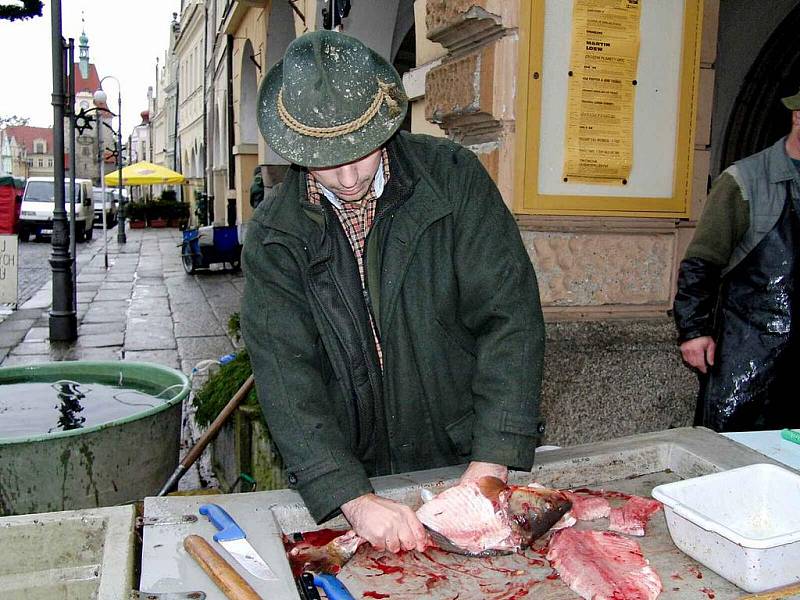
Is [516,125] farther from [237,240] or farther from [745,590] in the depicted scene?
[237,240]

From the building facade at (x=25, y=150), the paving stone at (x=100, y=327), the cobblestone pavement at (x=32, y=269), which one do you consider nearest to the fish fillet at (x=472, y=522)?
the paving stone at (x=100, y=327)

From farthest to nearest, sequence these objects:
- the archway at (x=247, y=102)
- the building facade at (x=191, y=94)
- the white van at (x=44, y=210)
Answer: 1. the building facade at (x=191, y=94)
2. the white van at (x=44, y=210)
3. the archway at (x=247, y=102)

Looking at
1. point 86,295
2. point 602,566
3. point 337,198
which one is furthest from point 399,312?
point 86,295

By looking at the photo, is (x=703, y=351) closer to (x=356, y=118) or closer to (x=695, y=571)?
(x=695, y=571)

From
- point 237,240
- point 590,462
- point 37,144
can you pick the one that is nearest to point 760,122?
point 590,462

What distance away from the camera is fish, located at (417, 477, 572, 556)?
1879mm

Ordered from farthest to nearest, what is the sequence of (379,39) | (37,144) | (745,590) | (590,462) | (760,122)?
1. (37,144)
2. (379,39)
3. (760,122)
4. (590,462)
5. (745,590)

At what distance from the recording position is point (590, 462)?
2322 mm

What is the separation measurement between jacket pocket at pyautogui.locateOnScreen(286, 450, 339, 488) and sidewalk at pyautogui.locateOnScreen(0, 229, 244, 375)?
5.07m

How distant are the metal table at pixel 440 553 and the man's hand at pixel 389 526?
0.04m

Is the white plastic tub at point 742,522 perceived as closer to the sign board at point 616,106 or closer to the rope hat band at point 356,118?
the rope hat band at point 356,118

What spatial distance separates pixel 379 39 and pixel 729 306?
526 centimetres

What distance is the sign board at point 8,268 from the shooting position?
385 inches

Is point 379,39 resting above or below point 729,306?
above
